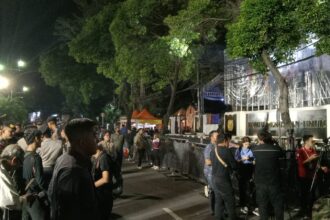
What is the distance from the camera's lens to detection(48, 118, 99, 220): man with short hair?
3.18 meters

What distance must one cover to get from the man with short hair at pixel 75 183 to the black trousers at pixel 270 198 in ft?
16.4

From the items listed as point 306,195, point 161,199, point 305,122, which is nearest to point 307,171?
point 306,195

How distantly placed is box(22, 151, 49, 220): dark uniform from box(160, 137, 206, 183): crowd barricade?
811 centimetres

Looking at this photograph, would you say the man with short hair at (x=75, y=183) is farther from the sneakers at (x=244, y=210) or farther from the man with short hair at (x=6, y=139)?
the sneakers at (x=244, y=210)

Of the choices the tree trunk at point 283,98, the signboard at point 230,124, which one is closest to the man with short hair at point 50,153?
the tree trunk at point 283,98

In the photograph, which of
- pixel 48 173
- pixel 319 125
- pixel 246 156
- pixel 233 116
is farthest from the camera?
pixel 233 116

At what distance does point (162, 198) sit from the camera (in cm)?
1289

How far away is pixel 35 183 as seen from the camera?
22.3 feet

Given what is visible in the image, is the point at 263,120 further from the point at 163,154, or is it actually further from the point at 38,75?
the point at 38,75

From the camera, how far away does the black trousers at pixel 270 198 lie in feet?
25.6

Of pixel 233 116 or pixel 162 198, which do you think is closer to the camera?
pixel 162 198

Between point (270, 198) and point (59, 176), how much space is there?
208 inches

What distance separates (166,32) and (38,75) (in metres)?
49.1

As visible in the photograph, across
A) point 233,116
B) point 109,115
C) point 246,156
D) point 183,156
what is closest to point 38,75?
point 109,115
